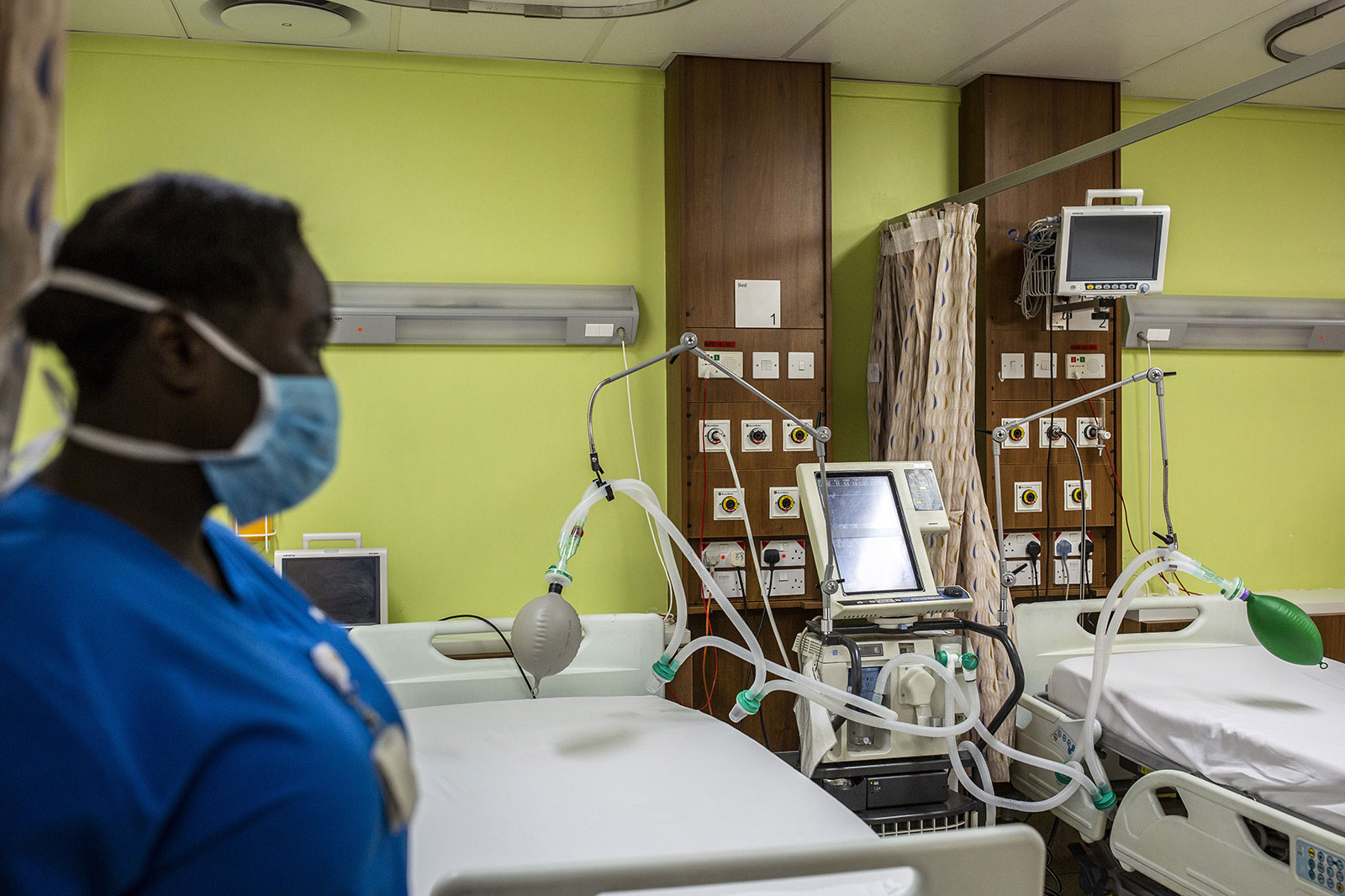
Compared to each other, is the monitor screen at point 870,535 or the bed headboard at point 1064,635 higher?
the monitor screen at point 870,535

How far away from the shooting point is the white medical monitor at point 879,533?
272 centimetres

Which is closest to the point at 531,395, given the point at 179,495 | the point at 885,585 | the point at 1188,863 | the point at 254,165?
the point at 254,165

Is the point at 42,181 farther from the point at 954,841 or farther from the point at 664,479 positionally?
the point at 664,479

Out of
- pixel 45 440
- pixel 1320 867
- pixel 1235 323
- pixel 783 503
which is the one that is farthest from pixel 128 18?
pixel 1235 323

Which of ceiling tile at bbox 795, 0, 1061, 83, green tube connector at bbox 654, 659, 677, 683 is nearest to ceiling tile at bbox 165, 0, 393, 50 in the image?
ceiling tile at bbox 795, 0, 1061, 83

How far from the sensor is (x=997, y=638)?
2.68 m

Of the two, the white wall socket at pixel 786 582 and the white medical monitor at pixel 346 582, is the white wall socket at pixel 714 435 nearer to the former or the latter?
the white wall socket at pixel 786 582

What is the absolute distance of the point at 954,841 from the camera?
3.86 feet

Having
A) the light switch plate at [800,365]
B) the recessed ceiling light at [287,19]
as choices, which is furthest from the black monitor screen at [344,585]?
the recessed ceiling light at [287,19]

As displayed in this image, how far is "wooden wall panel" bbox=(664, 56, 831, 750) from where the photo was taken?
140 inches

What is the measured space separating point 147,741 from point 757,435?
310 cm

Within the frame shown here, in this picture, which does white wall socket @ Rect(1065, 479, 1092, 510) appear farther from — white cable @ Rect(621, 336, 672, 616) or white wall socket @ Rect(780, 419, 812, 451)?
white cable @ Rect(621, 336, 672, 616)

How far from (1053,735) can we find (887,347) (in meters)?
1.56

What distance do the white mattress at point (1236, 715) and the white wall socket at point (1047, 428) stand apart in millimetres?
970
